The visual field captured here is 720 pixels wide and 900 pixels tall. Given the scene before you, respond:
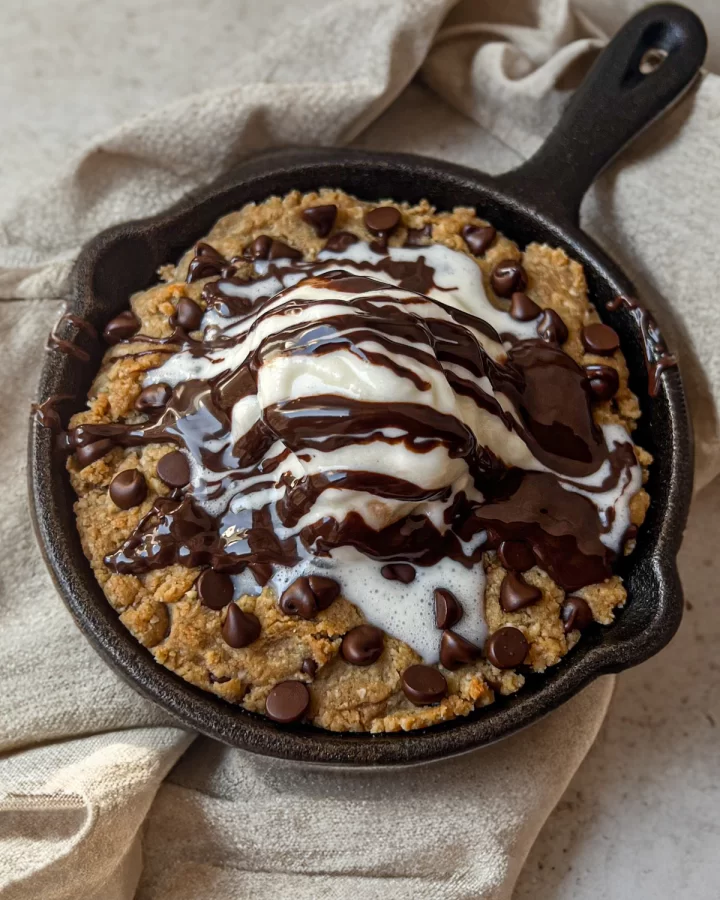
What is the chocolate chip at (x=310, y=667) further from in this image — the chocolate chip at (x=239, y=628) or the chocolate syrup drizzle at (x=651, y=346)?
the chocolate syrup drizzle at (x=651, y=346)

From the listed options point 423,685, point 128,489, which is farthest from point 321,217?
point 423,685

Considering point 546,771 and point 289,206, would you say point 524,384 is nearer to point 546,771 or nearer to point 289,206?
point 289,206

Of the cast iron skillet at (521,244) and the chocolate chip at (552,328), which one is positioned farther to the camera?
the chocolate chip at (552,328)

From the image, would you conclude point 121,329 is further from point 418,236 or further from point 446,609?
point 446,609

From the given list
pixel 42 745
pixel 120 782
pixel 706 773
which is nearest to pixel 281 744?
pixel 120 782

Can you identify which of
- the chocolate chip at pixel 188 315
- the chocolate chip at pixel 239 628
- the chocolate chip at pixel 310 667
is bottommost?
the chocolate chip at pixel 310 667

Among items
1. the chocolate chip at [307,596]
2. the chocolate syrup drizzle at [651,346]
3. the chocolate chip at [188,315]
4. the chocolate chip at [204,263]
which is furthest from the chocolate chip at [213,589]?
the chocolate syrup drizzle at [651,346]

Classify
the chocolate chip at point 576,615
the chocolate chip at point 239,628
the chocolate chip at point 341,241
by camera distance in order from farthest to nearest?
1. the chocolate chip at point 341,241
2. the chocolate chip at point 576,615
3. the chocolate chip at point 239,628
